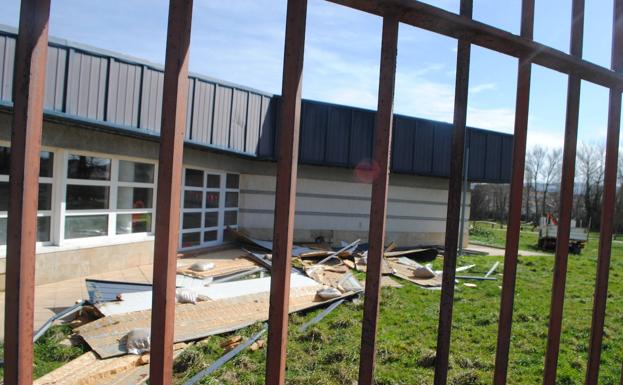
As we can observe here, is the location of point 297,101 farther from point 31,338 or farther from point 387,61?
point 31,338

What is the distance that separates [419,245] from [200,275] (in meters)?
12.0

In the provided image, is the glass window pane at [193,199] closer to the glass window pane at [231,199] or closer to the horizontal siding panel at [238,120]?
the glass window pane at [231,199]

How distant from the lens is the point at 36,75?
Result: 1.04m

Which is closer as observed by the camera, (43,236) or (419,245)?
(43,236)

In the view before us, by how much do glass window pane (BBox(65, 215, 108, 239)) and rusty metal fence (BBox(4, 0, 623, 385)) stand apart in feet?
30.1

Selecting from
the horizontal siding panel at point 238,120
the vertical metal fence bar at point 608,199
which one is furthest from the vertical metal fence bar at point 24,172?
the horizontal siding panel at point 238,120

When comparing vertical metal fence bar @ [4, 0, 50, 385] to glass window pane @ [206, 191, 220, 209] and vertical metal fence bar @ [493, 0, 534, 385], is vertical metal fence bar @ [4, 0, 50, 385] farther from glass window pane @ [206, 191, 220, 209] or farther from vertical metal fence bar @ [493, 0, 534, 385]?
glass window pane @ [206, 191, 220, 209]

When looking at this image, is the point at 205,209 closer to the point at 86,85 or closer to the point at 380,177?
the point at 86,85

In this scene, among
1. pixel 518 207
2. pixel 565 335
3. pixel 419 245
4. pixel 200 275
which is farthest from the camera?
pixel 419 245

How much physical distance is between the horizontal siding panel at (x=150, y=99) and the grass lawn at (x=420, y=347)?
5958mm

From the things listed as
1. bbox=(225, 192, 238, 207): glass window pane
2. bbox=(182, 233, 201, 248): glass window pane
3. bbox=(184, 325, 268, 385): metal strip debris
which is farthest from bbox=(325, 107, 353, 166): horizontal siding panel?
bbox=(184, 325, 268, 385): metal strip debris

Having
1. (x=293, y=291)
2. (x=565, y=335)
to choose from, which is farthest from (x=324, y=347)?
(x=565, y=335)

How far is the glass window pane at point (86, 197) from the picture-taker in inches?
358

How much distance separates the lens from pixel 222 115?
12414 mm
